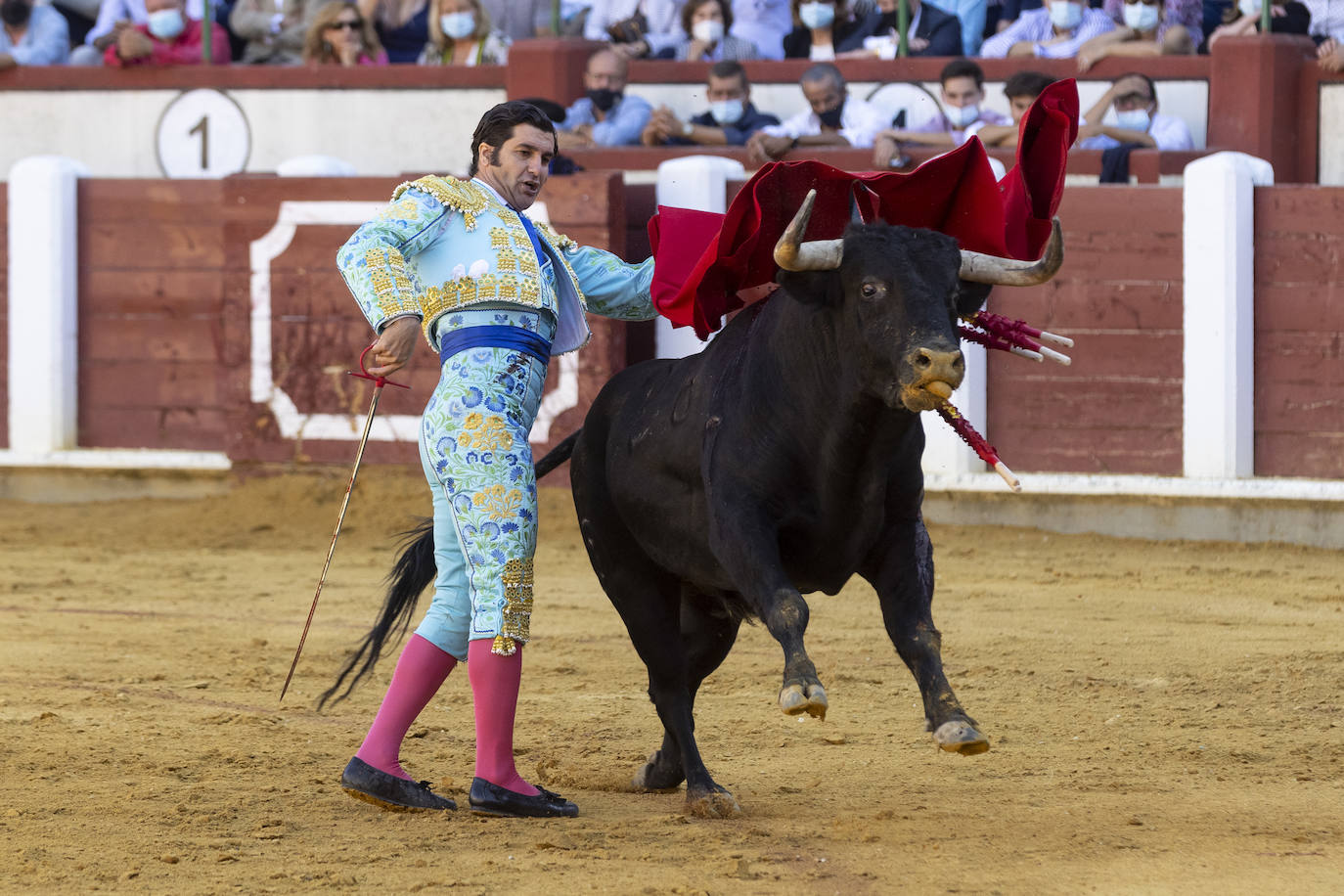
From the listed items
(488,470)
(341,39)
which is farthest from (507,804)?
(341,39)

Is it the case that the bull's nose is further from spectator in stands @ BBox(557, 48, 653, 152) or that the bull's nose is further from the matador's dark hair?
spectator in stands @ BBox(557, 48, 653, 152)

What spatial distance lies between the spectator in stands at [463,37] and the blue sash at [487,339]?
5988 mm

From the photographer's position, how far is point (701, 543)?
11.1ft

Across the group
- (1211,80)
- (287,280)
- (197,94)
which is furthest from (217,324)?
(1211,80)

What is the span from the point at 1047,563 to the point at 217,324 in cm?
394

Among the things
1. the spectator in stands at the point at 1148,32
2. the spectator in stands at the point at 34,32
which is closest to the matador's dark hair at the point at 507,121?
the spectator in stands at the point at 1148,32

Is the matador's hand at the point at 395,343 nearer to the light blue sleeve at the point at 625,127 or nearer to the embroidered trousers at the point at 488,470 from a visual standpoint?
the embroidered trousers at the point at 488,470

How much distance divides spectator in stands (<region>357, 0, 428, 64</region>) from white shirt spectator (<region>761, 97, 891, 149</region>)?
234 cm

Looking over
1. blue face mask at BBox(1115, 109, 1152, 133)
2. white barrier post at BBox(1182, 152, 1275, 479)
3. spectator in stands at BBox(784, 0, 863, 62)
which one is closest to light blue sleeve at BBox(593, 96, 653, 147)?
spectator in stands at BBox(784, 0, 863, 62)

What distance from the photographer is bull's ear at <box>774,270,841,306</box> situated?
312 centimetres

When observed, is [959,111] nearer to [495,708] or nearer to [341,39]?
[341,39]

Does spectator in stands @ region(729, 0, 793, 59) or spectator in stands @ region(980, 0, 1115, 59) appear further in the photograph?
spectator in stands @ region(729, 0, 793, 59)

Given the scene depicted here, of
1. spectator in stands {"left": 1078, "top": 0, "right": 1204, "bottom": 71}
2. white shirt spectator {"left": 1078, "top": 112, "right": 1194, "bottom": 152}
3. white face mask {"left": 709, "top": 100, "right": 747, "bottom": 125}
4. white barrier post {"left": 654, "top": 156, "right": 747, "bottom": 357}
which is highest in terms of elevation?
spectator in stands {"left": 1078, "top": 0, "right": 1204, "bottom": 71}

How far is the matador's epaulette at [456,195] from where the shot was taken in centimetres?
344
